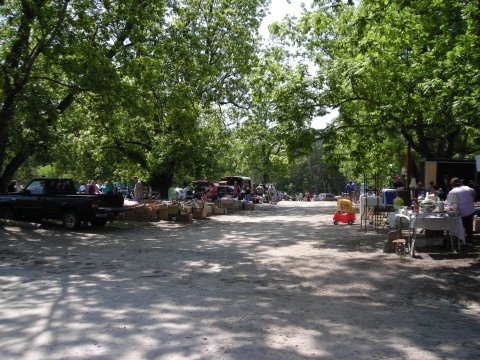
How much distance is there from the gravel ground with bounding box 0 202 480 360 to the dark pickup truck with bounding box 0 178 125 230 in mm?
2947

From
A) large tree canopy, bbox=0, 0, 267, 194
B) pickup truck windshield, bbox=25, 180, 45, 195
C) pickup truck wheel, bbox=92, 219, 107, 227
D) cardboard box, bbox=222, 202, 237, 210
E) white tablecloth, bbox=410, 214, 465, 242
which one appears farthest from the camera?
cardboard box, bbox=222, 202, 237, 210

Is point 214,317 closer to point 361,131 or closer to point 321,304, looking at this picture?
point 321,304

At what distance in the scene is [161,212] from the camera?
20.0 metres

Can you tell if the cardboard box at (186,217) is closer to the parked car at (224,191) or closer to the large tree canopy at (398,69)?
the large tree canopy at (398,69)

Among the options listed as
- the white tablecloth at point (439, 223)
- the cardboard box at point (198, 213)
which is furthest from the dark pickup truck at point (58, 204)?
the white tablecloth at point (439, 223)

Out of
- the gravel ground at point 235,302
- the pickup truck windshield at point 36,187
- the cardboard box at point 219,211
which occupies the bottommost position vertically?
the gravel ground at point 235,302

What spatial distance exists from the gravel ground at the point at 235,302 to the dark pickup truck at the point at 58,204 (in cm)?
295

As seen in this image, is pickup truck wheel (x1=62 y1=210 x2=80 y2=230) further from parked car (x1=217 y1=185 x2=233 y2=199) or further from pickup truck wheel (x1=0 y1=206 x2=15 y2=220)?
parked car (x1=217 y1=185 x2=233 y2=199)

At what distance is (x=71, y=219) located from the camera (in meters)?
15.7

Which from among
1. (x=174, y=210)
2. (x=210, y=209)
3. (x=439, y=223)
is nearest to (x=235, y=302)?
(x=439, y=223)

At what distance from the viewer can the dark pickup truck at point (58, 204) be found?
15.5 m

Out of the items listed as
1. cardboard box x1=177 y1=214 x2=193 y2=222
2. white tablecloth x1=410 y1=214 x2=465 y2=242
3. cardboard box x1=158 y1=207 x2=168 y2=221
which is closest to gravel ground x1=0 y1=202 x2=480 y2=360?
white tablecloth x1=410 y1=214 x2=465 y2=242

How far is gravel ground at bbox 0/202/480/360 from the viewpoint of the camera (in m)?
4.67

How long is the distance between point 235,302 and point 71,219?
1085 centimetres
